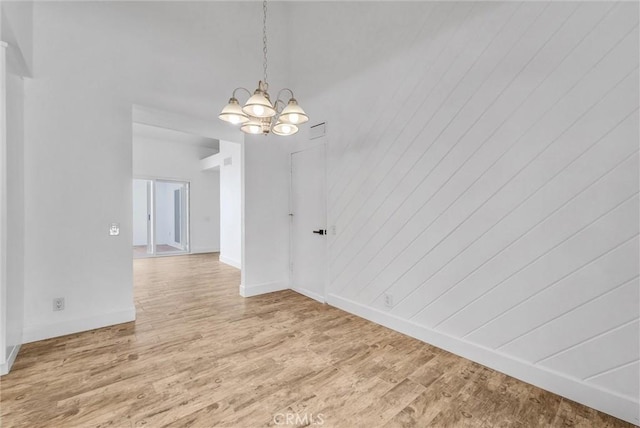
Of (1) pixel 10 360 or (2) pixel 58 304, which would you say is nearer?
(1) pixel 10 360

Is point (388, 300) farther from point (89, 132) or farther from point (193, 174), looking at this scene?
point (193, 174)

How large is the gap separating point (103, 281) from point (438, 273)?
3.70 m

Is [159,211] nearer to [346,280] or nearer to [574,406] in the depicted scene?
[346,280]

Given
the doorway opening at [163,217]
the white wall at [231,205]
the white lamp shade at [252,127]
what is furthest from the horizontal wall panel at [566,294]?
the doorway opening at [163,217]

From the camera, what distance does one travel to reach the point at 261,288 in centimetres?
428

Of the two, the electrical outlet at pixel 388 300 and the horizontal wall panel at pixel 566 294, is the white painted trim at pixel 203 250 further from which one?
the horizontal wall panel at pixel 566 294

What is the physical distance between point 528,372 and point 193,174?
28.7 ft

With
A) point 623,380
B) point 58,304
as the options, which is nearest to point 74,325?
point 58,304

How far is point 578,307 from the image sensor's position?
1872 mm

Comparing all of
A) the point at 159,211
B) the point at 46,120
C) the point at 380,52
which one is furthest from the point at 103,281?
the point at 159,211

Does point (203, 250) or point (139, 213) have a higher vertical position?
point (139, 213)

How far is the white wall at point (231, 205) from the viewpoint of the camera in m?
6.34

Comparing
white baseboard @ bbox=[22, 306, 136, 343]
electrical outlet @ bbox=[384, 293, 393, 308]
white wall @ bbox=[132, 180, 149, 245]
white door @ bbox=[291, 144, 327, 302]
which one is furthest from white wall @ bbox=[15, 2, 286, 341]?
white wall @ bbox=[132, 180, 149, 245]

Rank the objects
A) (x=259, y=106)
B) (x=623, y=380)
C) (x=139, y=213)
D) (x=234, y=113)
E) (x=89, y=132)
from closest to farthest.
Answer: (x=623, y=380)
(x=259, y=106)
(x=234, y=113)
(x=89, y=132)
(x=139, y=213)
